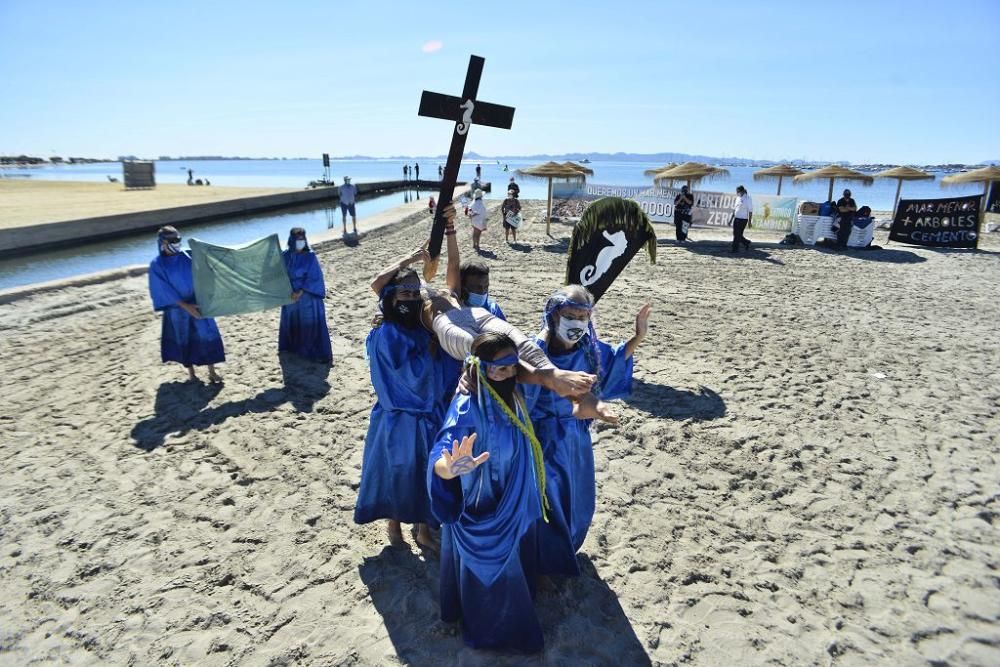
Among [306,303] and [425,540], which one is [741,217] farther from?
[425,540]

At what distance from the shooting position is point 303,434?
206 inches

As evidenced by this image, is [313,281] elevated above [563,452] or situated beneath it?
elevated above

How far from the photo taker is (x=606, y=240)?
486 cm

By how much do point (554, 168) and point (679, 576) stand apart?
16216mm

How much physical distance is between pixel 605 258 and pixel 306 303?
3835 mm

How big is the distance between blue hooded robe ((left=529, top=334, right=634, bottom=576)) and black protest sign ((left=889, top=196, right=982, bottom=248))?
16.6m

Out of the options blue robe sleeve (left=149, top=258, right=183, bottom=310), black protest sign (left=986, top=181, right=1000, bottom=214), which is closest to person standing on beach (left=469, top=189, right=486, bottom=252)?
blue robe sleeve (left=149, top=258, right=183, bottom=310)

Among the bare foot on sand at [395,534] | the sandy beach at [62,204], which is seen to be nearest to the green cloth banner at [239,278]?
the bare foot on sand at [395,534]

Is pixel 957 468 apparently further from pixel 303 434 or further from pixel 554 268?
pixel 554 268

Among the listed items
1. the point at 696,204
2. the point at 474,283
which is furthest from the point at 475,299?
the point at 696,204

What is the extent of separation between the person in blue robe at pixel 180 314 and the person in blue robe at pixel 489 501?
4.52 meters

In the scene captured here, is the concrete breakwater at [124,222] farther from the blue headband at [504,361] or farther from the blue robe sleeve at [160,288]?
the blue headband at [504,361]

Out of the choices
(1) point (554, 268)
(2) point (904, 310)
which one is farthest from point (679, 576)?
(1) point (554, 268)

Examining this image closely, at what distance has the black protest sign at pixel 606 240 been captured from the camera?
476 centimetres
